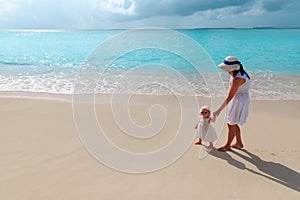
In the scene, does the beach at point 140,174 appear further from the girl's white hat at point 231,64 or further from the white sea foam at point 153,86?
the white sea foam at point 153,86

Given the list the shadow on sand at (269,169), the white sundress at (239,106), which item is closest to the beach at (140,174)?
the shadow on sand at (269,169)

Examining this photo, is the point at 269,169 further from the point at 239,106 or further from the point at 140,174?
the point at 140,174

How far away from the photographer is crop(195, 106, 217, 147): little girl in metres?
3.97

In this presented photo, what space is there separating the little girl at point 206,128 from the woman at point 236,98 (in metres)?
0.24

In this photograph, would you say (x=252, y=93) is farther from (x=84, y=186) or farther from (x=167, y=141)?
(x=84, y=186)

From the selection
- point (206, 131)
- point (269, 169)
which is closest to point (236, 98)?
point (206, 131)

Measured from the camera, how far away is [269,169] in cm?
350

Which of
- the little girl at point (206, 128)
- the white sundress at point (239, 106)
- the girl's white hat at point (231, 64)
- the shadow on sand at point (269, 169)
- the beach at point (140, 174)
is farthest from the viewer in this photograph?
the little girl at point (206, 128)

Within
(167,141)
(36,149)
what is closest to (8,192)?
(36,149)

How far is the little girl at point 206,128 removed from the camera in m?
3.97

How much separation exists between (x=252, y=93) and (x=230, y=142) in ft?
15.6

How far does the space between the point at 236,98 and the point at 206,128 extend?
2.14ft

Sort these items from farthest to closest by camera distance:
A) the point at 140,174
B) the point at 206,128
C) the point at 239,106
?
the point at 206,128
the point at 239,106
the point at 140,174

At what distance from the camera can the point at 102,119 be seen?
5.31m
